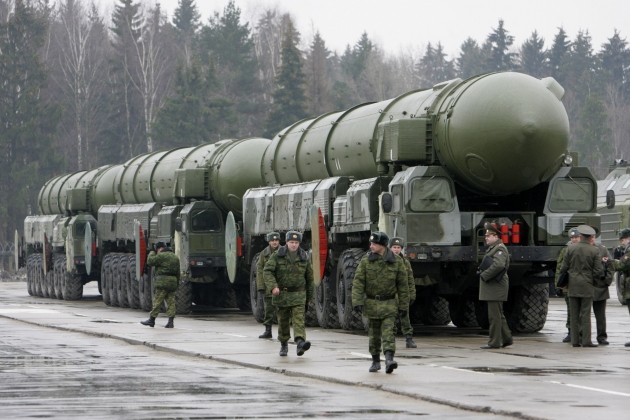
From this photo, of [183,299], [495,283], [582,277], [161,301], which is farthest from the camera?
[183,299]

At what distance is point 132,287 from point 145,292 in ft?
5.15

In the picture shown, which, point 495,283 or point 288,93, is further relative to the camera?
point 288,93

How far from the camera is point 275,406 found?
1393 centimetres

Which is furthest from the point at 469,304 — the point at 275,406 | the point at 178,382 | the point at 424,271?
the point at 275,406

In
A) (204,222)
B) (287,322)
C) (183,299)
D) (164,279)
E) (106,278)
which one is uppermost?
(204,222)

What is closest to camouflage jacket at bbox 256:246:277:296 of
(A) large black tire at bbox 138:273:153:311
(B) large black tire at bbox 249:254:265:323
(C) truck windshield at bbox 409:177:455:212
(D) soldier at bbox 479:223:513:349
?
(C) truck windshield at bbox 409:177:455:212

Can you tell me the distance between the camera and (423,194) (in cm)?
2311

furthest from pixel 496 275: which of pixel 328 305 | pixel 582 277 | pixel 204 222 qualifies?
pixel 204 222

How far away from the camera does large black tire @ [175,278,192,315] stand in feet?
114

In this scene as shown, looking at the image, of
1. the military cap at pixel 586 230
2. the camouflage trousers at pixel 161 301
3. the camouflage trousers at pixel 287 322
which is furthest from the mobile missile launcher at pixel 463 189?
the camouflage trousers at pixel 161 301

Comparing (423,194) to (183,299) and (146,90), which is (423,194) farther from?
(146,90)

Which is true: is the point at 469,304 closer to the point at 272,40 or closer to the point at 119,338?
the point at 119,338

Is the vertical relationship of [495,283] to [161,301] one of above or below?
above

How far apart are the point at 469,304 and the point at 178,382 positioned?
1140 centimetres
